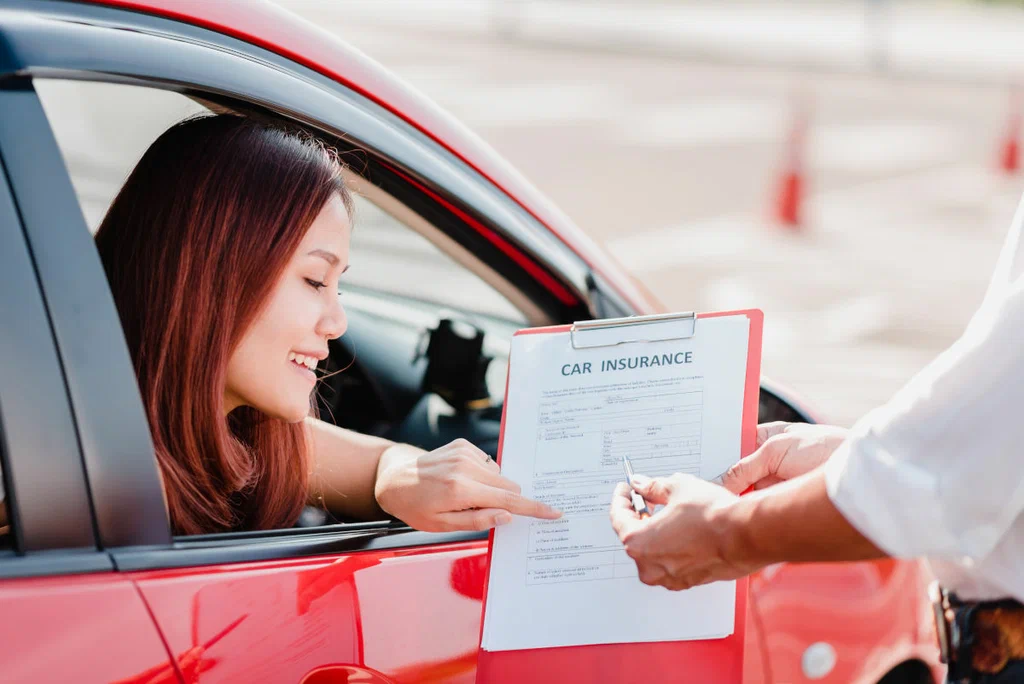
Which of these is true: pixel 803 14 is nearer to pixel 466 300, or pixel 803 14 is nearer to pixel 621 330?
pixel 466 300

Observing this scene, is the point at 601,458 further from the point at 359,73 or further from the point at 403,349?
the point at 403,349

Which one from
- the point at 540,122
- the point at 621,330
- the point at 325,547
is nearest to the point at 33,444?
the point at 325,547

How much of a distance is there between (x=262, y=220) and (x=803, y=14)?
794 inches

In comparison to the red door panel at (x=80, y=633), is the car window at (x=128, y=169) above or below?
above

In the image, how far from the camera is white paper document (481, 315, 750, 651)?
5.83 feet

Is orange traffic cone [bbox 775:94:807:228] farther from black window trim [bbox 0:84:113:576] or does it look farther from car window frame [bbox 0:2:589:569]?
black window trim [bbox 0:84:113:576]

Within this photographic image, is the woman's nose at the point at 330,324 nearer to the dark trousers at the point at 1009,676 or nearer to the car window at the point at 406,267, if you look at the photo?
the dark trousers at the point at 1009,676

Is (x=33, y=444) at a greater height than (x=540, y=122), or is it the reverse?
(x=540, y=122)

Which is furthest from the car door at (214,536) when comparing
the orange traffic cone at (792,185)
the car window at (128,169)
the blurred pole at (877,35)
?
the blurred pole at (877,35)

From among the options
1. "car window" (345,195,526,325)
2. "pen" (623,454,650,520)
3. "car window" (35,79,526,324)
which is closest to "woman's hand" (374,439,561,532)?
"pen" (623,454,650,520)

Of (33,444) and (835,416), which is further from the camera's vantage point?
(835,416)

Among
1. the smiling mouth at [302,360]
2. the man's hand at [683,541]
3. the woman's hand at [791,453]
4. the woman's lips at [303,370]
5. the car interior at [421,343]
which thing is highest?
the car interior at [421,343]

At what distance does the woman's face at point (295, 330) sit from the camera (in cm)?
210

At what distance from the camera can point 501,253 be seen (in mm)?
2289
